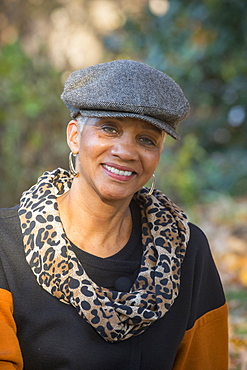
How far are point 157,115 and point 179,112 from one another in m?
0.10

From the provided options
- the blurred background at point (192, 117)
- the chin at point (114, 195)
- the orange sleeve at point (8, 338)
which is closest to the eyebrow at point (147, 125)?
the chin at point (114, 195)

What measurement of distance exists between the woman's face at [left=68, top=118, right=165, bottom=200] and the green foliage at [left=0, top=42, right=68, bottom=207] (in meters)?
3.58

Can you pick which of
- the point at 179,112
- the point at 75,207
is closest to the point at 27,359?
the point at 75,207

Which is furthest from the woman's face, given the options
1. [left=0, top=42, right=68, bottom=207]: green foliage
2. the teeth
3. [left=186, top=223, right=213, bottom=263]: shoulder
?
[left=0, top=42, right=68, bottom=207]: green foliage

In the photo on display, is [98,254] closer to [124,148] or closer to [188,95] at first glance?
[124,148]

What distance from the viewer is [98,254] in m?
2.36

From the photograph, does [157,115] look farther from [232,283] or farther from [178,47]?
[178,47]

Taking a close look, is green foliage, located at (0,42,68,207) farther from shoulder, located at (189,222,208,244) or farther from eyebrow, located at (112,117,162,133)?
eyebrow, located at (112,117,162,133)

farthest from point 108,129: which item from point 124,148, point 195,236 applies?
point 195,236

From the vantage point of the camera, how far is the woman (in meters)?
2.11

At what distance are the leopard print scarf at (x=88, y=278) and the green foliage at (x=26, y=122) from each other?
3.38 meters

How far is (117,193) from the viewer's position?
223 centimetres

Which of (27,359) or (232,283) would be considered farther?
(232,283)

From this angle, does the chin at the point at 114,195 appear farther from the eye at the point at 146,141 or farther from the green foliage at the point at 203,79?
the green foliage at the point at 203,79
